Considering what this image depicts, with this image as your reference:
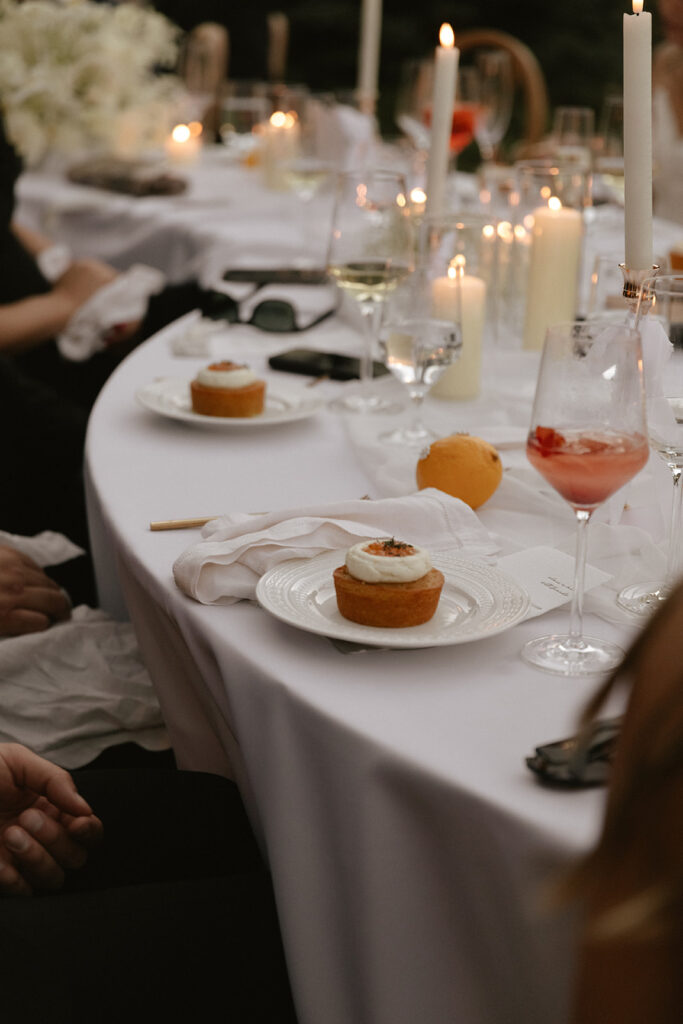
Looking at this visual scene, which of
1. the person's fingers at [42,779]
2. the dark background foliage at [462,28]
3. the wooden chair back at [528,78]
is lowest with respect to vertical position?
the person's fingers at [42,779]

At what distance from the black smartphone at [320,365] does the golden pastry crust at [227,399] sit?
293 mm

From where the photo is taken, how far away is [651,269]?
3.94 ft

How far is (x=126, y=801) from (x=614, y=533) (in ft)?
1.85

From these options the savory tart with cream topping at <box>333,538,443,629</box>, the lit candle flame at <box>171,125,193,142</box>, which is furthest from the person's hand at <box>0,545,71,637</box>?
the lit candle flame at <box>171,125,193,142</box>

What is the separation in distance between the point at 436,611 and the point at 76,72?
2.96 metres

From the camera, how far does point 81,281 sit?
2828mm

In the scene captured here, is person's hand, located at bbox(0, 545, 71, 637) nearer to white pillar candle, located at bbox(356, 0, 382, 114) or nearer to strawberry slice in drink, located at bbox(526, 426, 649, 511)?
strawberry slice in drink, located at bbox(526, 426, 649, 511)

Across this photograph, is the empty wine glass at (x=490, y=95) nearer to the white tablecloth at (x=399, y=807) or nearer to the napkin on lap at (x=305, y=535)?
the napkin on lap at (x=305, y=535)

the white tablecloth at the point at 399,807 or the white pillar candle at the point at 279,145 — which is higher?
the white pillar candle at the point at 279,145

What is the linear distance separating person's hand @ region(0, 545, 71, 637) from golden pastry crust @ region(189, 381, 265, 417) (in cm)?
30

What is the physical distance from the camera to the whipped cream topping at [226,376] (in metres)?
1.46

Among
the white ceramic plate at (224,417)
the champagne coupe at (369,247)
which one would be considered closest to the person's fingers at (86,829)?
the white ceramic plate at (224,417)

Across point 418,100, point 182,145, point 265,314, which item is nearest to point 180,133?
point 182,145

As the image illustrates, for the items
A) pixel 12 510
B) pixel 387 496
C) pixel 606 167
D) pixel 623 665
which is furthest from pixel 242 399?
pixel 606 167
